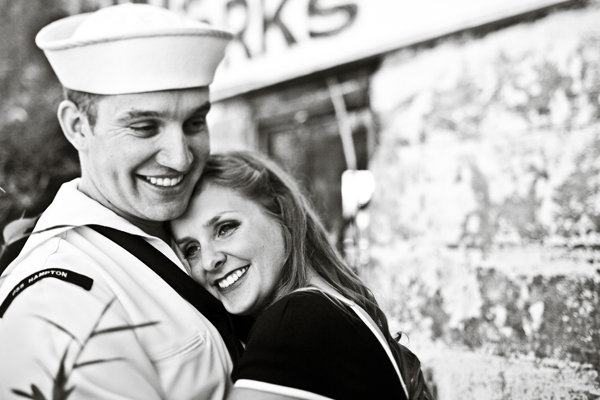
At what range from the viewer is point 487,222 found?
8.42 ft

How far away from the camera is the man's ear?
2.08m

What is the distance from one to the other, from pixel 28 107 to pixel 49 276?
122 inches

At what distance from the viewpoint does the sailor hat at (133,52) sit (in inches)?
76.9

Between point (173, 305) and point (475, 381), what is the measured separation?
1216mm

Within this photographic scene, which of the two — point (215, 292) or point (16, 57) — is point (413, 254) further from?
point (16, 57)

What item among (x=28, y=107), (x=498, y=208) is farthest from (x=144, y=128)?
(x=28, y=107)

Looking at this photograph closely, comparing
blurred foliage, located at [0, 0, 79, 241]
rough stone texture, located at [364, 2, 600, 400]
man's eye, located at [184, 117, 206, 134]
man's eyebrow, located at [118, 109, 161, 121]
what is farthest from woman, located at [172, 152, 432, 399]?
blurred foliage, located at [0, 0, 79, 241]

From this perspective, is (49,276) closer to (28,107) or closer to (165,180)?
(165,180)

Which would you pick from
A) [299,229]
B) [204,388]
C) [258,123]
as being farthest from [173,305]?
[258,123]

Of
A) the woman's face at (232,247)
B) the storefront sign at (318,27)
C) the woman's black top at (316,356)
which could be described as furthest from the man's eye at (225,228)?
the storefront sign at (318,27)

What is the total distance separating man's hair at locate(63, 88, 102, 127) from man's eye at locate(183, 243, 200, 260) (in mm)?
448

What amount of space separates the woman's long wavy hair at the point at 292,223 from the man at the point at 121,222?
0.41 feet

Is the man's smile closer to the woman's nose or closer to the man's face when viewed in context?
the man's face

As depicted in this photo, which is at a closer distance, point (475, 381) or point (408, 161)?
point (475, 381)
